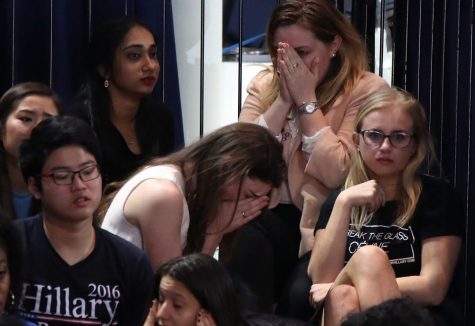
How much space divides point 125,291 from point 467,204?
4.88ft

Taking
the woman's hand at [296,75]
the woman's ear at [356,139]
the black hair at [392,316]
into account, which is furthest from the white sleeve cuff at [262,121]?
the black hair at [392,316]

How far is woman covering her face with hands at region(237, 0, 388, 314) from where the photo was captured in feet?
10.5

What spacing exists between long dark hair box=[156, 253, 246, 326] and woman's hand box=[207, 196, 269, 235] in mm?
286

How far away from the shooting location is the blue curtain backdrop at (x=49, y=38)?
3332 millimetres

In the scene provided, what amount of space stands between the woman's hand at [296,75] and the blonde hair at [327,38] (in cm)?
6

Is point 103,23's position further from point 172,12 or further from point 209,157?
point 209,157

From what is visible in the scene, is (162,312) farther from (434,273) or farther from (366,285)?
(434,273)

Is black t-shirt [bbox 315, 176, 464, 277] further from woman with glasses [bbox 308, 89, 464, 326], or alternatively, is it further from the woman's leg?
the woman's leg

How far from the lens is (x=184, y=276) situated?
2379 mm

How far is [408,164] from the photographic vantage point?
9.99 ft

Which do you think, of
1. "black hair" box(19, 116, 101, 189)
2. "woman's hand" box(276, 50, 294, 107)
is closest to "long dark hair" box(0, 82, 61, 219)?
"black hair" box(19, 116, 101, 189)

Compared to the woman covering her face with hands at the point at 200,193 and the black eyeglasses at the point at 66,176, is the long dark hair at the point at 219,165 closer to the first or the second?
the woman covering her face with hands at the point at 200,193

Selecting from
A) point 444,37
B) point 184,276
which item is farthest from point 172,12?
point 184,276

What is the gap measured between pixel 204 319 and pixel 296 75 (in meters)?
1.08
